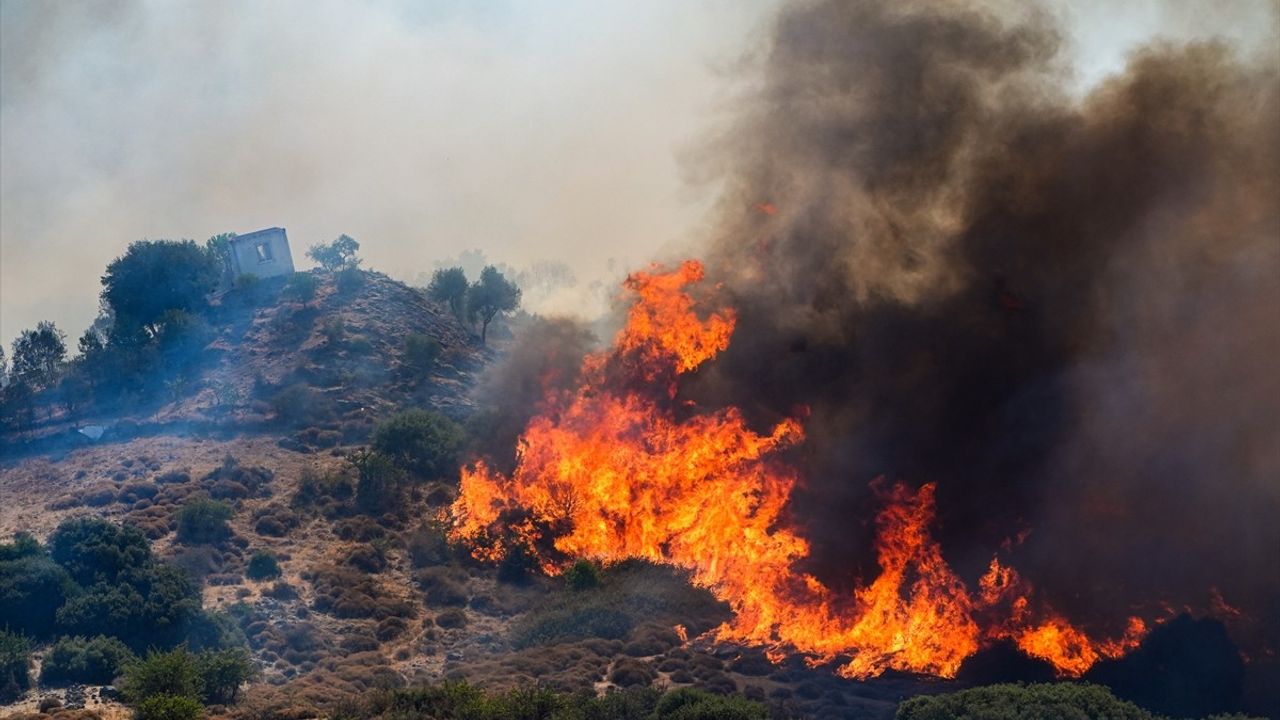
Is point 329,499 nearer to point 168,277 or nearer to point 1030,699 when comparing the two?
point 168,277

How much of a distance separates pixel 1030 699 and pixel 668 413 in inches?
831

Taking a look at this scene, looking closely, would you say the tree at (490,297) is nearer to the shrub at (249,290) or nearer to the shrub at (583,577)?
the shrub at (249,290)

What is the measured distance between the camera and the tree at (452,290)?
9656 centimetres

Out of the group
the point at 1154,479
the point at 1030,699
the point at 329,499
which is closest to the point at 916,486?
the point at 1154,479

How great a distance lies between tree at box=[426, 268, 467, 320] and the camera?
9656 centimetres

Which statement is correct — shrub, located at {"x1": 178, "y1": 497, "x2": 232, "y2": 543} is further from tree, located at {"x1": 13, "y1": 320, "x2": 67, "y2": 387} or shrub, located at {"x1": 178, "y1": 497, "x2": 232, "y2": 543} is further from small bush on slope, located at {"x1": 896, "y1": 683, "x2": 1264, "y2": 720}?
small bush on slope, located at {"x1": 896, "y1": 683, "x2": 1264, "y2": 720}

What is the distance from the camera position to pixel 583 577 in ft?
165

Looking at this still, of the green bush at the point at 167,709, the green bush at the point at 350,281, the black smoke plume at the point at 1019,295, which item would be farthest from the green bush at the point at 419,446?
the green bush at the point at 167,709

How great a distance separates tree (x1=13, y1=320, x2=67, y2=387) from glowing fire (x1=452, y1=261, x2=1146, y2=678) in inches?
1540

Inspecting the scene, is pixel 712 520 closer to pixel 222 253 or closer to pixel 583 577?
pixel 583 577

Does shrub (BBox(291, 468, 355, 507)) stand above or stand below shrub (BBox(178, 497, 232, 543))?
above

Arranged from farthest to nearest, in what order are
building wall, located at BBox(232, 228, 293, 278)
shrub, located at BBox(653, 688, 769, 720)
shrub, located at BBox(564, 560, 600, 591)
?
1. building wall, located at BBox(232, 228, 293, 278)
2. shrub, located at BBox(564, 560, 600, 591)
3. shrub, located at BBox(653, 688, 769, 720)

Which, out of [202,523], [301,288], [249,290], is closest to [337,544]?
[202,523]

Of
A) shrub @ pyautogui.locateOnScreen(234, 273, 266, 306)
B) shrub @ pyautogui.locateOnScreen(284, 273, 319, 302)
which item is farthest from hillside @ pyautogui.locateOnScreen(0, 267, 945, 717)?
shrub @ pyautogui.locateOnScreen(284, 273, 319, 302)
